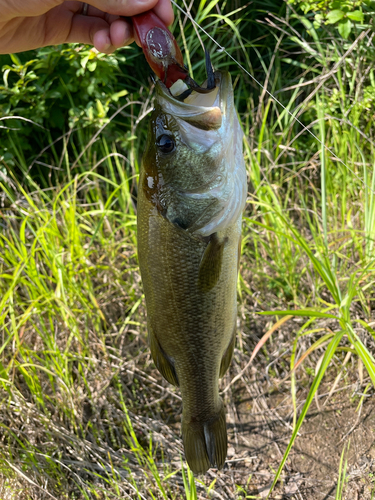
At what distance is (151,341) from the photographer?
155cm

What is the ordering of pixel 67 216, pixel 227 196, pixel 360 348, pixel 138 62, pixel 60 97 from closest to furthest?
pixel 227 196
pixel 360 348
pixel 67 216
pixel 60 97
pixel 138 62

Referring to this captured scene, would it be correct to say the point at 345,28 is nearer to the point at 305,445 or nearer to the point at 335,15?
the point at 335,15

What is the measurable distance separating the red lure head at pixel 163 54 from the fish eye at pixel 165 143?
0.50ft

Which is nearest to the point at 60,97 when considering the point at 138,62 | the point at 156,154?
the point at 138,62

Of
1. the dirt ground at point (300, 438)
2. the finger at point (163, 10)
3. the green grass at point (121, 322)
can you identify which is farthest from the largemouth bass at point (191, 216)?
the dirt ground at point (300, 438)

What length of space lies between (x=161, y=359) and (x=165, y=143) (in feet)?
2.30

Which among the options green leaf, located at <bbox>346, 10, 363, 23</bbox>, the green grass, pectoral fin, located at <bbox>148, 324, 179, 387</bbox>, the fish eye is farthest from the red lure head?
green leaf, located at <bbox>346, 10, 363, 23</bbox>

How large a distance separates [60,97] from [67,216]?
4.19 feet

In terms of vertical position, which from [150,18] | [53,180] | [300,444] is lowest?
[300,444]

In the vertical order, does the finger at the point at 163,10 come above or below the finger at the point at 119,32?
above

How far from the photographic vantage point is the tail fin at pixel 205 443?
1.60 meters

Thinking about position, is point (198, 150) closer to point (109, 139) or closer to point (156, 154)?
point (156, 154)

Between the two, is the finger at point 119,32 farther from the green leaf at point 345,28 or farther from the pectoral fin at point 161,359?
the green leaf at point 345,28

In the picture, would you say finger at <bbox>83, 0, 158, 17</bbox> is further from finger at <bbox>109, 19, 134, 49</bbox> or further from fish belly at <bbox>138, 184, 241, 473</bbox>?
fish belly at <bbox>138, 184, 241, 473</bbox>
